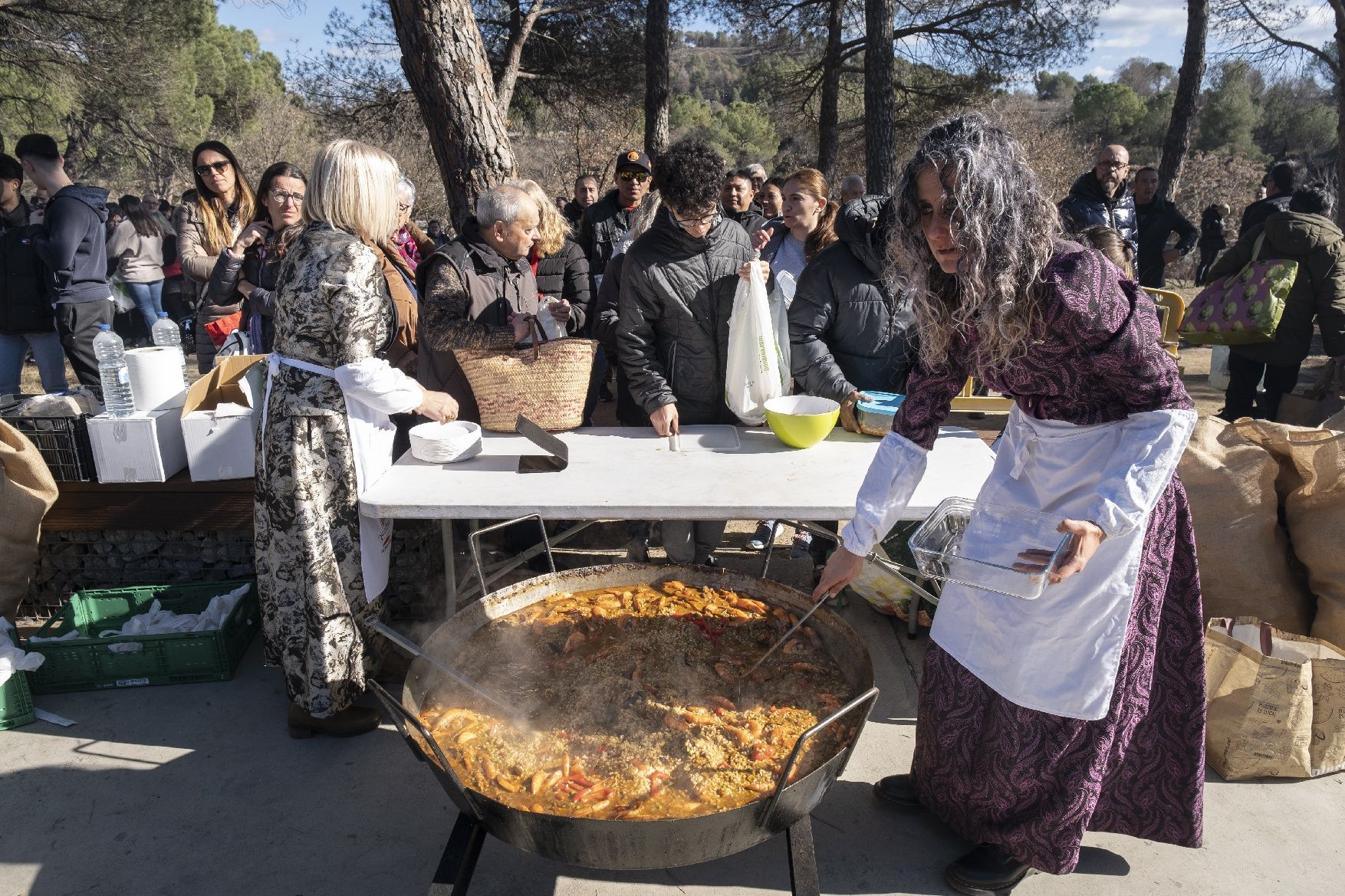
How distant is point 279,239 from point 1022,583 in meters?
3.55

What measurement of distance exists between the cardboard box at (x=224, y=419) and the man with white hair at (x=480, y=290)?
69cm

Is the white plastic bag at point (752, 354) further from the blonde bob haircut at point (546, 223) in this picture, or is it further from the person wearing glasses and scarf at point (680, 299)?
the blonde bob haircut at point (546, 223)

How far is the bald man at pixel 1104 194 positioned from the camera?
245 inches

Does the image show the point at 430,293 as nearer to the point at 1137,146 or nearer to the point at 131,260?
the point at 131,260

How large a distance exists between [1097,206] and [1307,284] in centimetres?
145

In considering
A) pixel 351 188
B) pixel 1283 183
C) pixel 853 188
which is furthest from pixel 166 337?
pixel 1283 183

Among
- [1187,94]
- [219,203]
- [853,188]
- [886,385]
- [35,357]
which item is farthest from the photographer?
[1187,94]

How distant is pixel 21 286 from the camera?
5.70 meters


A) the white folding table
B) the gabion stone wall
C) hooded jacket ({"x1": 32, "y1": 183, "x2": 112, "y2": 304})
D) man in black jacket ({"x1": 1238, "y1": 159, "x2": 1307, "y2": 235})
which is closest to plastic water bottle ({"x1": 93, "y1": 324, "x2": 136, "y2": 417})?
the gabion stone wall

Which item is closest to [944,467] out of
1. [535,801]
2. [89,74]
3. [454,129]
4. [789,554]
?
[789,554]

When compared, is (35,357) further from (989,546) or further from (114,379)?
(989,546)

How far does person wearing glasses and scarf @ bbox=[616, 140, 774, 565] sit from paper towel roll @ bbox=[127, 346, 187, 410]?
1855 millimetres

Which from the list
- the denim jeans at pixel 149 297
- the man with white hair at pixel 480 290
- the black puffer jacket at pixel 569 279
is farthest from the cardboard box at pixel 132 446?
the denim jeans at pixel 149 297

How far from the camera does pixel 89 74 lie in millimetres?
11922
